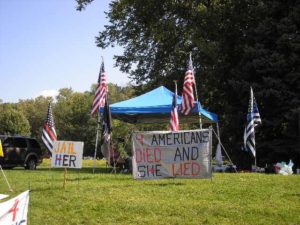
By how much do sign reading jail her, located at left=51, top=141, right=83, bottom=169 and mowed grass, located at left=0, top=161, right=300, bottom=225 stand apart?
0.59m

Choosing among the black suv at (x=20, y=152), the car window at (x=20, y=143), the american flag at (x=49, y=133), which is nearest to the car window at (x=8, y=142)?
the black suv at (x=20, y=152)

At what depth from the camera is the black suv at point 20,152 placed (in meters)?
23.6

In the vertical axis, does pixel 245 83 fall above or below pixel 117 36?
below

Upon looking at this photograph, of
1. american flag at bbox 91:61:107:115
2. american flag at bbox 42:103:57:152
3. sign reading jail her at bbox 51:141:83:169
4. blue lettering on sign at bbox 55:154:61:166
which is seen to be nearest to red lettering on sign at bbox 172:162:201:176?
sign reading jail her at bbox 51:141:83:169

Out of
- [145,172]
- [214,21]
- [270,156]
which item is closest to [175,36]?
[214,21]

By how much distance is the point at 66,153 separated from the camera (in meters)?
12.5

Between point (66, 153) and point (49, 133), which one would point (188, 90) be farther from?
point (49, 133)

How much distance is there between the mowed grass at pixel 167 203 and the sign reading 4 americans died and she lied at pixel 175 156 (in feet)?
1.09

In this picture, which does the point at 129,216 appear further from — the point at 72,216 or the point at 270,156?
the point at 270,156

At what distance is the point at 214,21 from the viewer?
28094 millimetres

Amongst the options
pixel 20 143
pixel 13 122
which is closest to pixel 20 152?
pixel 20 143

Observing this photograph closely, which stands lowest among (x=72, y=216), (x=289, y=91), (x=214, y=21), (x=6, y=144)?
(x=72, y=216)

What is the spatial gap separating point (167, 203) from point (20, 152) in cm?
1576

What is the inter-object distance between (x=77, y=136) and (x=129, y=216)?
7892 cm
